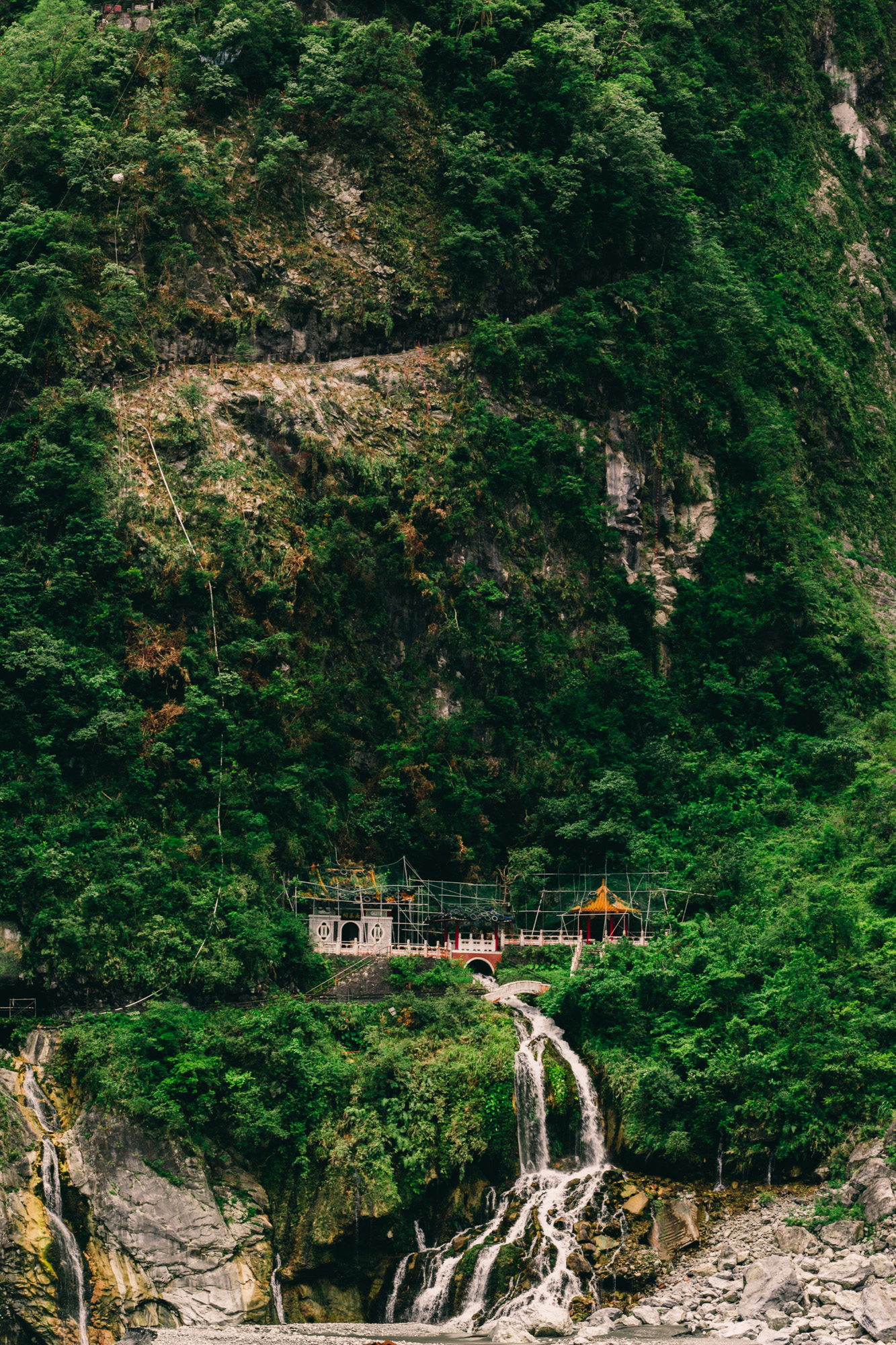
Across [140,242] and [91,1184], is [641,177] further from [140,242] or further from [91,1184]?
[91,1184]

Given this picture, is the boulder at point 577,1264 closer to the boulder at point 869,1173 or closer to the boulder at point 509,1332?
the boulder at point 509,1332

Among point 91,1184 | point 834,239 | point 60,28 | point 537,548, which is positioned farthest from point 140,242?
point 834,239

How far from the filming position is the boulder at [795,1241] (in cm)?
2733

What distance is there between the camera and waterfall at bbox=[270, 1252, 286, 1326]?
2830cm

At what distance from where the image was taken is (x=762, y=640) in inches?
1799

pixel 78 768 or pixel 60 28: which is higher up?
pixel 60 28

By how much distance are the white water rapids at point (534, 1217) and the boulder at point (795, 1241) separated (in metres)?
4.06

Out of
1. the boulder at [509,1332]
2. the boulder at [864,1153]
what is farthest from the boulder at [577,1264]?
the boulder at [864,1153]

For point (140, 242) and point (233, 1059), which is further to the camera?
point (140, 242)

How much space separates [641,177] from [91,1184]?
1454 inches

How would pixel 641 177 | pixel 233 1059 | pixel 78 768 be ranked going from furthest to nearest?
pixel 641 177 < pixel 78 768 < pixel 233 1059

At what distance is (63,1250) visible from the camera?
2625 cm

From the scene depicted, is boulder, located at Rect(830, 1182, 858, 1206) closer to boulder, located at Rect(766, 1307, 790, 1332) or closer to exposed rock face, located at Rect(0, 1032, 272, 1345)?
boulder, located at Rect(766, 1307, 790, 1332)

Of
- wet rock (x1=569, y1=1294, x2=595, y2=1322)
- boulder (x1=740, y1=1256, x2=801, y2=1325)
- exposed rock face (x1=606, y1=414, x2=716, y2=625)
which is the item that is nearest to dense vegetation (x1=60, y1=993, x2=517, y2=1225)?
wet rock (x1=569, y1=1294, x2=595, y2=1322)
